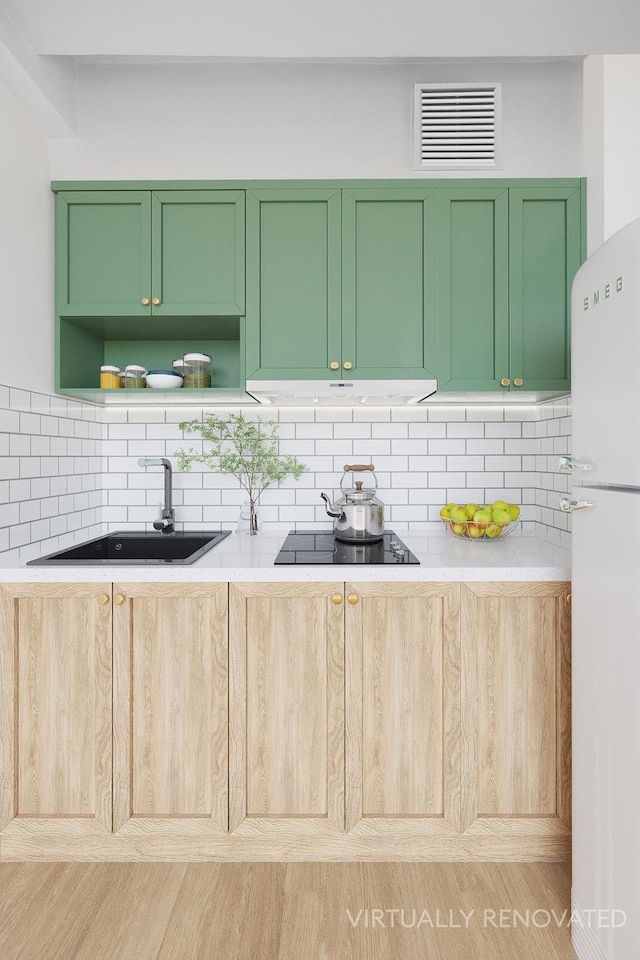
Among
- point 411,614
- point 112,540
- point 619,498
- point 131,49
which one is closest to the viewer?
point 619,498

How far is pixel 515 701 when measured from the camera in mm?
1837

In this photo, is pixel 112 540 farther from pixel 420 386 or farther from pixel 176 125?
pixel 176 125

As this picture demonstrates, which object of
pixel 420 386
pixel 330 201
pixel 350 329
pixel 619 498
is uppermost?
pixel 330 201

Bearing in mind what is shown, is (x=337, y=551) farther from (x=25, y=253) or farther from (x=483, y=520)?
(x=25, y=253)

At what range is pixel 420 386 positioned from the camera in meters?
2.17

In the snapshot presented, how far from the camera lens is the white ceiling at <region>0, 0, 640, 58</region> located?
1.83 m

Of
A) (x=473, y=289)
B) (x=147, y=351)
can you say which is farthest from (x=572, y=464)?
(x=147, y=351)

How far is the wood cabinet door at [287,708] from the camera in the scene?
1.83m

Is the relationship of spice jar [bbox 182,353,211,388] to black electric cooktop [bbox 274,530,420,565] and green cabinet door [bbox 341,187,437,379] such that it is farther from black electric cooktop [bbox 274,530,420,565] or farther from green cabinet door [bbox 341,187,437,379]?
black electric cooktop [bbox 274,530,420,565]

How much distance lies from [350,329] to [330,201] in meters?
0.50

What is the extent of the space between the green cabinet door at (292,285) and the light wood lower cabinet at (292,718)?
0.92 m

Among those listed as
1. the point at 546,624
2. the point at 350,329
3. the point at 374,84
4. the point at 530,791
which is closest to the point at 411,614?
the point at 546,624

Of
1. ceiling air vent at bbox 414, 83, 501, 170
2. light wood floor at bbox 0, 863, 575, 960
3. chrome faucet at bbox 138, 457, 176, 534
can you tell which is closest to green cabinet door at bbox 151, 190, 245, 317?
chrome faucet at bbox 138, 457, 176, 534

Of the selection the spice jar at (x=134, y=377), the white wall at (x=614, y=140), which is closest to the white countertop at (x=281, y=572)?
the spice jar at (x=134, y=377)
